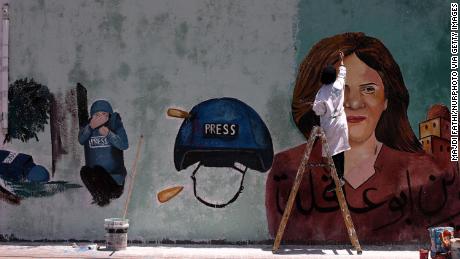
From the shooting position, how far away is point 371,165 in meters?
8.54

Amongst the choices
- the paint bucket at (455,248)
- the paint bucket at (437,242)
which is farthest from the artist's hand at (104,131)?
the paint bucket at (455,248)

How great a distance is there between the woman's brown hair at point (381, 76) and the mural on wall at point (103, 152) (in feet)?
7.90

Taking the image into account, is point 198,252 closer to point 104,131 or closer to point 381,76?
point 104,131

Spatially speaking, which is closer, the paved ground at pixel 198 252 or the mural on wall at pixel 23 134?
the paved ground at pixel 198 252

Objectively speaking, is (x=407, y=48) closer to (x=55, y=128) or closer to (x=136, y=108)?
(x=136, y=108)

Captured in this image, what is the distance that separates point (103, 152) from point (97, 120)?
1.44ft

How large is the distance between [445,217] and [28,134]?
225 inches

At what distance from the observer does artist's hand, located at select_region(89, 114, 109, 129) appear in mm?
8672

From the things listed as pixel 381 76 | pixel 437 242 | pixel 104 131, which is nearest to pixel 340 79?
pixel 381 76

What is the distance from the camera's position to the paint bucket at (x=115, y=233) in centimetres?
811

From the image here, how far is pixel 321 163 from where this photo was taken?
852 centimetres

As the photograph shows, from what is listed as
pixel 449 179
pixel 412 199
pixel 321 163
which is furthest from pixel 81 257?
pixel 449 179

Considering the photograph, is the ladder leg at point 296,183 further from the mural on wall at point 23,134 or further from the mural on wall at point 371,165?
the mural on wall at point 23,134

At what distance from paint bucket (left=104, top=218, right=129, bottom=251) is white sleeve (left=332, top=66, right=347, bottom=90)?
10.4 ft
